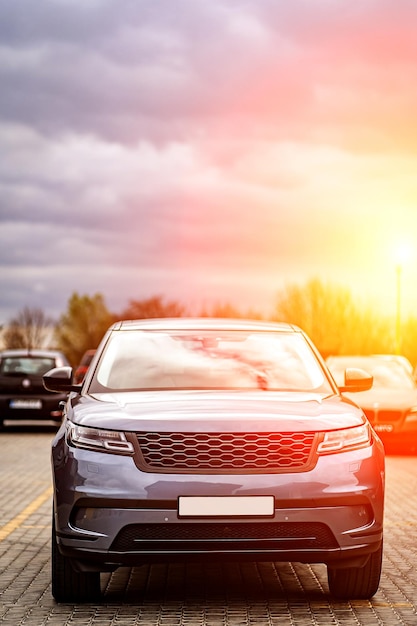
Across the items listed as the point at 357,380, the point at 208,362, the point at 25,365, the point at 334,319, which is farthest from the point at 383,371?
the point at 334,319

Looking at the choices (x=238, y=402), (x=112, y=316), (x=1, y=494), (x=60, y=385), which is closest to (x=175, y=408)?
(x=238, y=402)

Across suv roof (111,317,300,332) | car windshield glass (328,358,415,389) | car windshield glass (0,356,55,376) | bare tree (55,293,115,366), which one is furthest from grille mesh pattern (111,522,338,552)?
bare tree (55,293,115,366)

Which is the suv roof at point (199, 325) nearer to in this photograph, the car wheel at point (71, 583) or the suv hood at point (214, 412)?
the suv hood at point (214, 412)

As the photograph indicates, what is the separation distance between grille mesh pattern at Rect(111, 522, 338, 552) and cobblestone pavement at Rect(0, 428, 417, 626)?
401mm

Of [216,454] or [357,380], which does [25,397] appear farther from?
[216,454]

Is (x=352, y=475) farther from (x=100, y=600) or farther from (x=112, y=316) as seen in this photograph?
(x=112, y=316)

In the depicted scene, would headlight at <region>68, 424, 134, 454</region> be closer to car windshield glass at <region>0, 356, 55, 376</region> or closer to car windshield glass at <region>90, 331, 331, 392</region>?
car windshield glass at <region>90, 331, 331, 392</region>

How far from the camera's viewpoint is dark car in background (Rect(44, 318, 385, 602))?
636 cm

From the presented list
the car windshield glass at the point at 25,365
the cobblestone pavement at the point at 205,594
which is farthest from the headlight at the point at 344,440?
the car windshield glass at the point at 25,365

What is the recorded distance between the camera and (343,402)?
23.5 ft

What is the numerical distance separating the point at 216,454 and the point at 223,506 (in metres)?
0.28

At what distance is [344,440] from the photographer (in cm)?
665

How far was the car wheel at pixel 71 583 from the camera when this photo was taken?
6859 millimetres

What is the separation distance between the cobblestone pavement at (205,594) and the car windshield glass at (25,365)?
15986 mm
